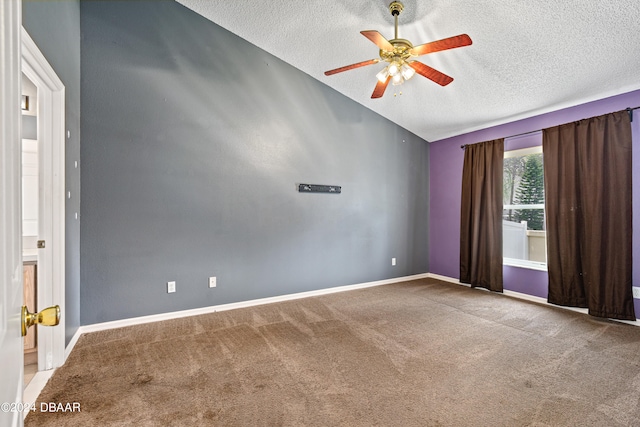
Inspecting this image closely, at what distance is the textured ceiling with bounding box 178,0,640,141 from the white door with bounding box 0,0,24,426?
2.84 meters

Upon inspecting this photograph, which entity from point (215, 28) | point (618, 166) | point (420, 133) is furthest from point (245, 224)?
point (618, 166)

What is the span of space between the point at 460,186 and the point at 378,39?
329cm

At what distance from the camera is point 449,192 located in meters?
4.89

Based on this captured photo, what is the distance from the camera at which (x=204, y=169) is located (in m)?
3.30

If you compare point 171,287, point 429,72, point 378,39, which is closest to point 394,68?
point 429,72

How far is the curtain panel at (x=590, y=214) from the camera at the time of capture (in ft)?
10.0

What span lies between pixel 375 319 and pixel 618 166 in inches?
119

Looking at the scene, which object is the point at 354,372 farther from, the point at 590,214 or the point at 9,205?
the point at 590,214

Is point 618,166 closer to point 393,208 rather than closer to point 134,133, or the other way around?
point 393,208

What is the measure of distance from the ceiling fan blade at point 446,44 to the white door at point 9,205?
2124mm

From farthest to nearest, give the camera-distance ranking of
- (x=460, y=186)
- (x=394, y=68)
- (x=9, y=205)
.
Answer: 1. (x=460, y=186)
2. (x=394, y=68)
3. (x=9, y=205)

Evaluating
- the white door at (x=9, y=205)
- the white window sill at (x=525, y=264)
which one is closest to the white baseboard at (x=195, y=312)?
the white window sill at (x=525, y=264)

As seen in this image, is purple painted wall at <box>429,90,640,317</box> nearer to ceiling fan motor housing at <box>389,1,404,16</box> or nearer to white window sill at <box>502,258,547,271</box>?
white window sill at <box>502,258,547,271</box>

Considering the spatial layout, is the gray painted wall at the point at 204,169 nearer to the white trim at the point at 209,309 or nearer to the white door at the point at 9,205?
the white trim at the point at 209,309
